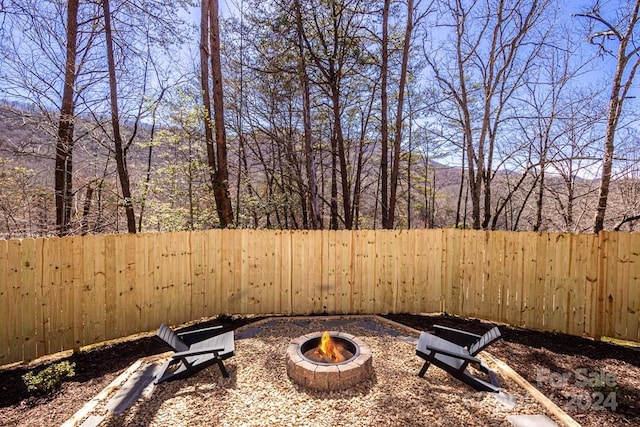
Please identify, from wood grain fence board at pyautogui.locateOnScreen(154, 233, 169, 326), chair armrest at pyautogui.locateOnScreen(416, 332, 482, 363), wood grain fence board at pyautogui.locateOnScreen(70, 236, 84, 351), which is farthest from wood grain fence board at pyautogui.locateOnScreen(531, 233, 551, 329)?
wood grain fence board at pyautogui.locateOnScreen(70, 236, 84, 351)

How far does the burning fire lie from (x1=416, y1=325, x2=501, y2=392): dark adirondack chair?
2.61 feet

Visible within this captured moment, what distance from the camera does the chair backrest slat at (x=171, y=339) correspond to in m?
2.95

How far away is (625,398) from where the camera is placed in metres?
2.78

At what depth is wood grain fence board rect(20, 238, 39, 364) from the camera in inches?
132

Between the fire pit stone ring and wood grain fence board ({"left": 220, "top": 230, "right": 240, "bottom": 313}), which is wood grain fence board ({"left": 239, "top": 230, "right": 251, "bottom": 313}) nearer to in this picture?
wood grain fence board ({"left": 220, "top": 230, "right": 240, "bottom": 313})

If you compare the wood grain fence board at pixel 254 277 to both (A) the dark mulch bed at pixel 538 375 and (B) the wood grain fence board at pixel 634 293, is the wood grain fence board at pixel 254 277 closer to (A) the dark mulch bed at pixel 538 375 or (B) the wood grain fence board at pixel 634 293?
(A) the dark mulch bed at pixel 538 375

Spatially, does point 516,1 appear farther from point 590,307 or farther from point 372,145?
point 590,307

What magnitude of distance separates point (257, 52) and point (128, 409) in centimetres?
741

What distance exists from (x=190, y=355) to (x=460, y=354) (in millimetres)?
2499

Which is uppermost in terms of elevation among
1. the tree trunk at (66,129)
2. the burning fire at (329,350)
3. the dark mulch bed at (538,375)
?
the tree trunk at (66,129)

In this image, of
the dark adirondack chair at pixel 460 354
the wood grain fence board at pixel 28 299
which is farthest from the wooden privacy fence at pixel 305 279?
the dark adirondack chair at pixel 460 354

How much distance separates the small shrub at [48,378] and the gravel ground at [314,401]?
76 cm

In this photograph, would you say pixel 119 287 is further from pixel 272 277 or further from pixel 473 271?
pixel 473 271

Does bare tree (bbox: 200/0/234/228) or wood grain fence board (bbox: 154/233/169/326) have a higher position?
bare tree (bbox: 200/0/234/228)
